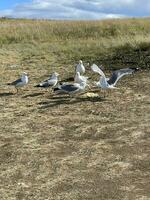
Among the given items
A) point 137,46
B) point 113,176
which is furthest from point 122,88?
point 137,46

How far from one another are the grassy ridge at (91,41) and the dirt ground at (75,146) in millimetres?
5382

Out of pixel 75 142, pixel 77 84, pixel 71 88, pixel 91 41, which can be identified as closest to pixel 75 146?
pixel 75 142

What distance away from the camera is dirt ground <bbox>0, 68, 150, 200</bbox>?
21.3 feet

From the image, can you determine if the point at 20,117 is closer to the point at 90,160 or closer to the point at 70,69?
the point at 90,160

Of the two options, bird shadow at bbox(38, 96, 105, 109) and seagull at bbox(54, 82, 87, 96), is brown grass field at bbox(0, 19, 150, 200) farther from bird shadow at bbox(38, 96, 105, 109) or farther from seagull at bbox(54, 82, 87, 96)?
seagull at bbox(54, 82, 87, 96)

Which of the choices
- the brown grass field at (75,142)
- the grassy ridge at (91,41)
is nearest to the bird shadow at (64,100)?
the brown grass field at (75,142)

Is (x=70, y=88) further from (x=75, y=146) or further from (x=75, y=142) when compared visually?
(x=75, y=146)

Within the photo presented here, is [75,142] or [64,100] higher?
[64,100]

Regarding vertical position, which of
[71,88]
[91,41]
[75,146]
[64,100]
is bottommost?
[75,146]

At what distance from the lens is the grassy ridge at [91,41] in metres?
19.3

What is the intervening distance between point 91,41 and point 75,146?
1733cm

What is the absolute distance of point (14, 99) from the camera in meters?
12.0

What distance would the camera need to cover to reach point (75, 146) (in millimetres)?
8203

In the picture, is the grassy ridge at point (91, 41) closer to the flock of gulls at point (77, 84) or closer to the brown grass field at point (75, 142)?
the brown grass field at point (75, 142)
